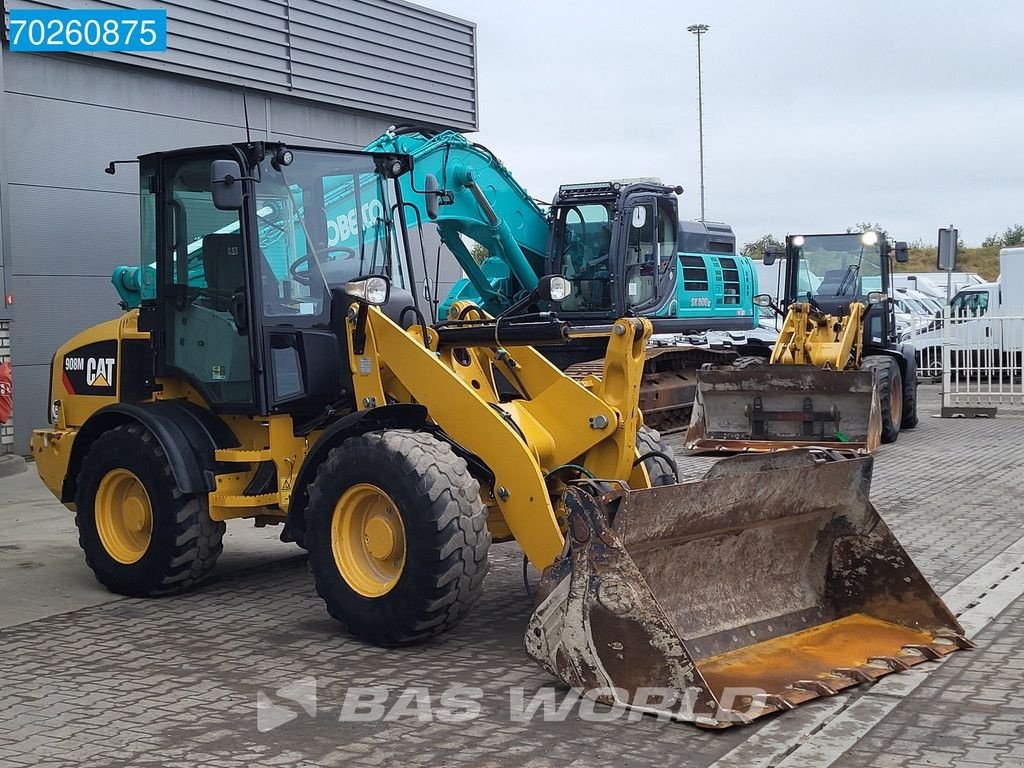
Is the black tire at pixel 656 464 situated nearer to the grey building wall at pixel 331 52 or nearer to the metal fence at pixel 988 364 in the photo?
the grey building wall at pixel 331 52

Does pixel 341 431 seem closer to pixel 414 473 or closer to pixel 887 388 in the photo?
pixel 414 473

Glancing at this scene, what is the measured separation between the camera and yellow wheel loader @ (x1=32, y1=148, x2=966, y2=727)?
576 cm

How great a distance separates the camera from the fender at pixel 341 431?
→ 270 inches

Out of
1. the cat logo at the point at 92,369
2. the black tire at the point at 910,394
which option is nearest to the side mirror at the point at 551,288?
the cat logo at the point at 92,369

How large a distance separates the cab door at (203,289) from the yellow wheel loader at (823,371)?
290 inches

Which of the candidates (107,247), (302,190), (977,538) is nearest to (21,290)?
(107,247)

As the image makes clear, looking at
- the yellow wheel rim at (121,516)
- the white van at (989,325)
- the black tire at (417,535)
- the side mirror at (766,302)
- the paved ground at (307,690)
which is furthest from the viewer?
the white van at (989,325)

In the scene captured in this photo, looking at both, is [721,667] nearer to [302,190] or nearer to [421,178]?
[302,190]

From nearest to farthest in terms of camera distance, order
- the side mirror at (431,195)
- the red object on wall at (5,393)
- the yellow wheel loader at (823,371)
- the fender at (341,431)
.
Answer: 1. the fender at (341,431)
2. the side mirror at (431,195)
3. the red object on wall at (5,393)
4. the yellow wheel loader at (823,371)

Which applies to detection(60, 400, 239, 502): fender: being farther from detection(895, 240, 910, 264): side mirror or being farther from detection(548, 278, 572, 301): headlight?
detection(895, 240, 910, 264): side mirror

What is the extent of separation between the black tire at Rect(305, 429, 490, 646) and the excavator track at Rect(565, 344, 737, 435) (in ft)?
34.6

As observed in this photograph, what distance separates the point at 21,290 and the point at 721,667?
1132 cm

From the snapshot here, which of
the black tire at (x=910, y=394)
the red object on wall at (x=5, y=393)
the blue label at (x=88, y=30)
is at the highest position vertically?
the blue label at (x=88, y=30)

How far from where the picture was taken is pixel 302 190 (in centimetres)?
769
